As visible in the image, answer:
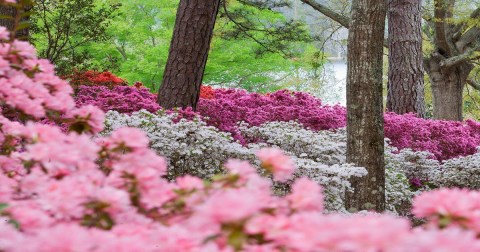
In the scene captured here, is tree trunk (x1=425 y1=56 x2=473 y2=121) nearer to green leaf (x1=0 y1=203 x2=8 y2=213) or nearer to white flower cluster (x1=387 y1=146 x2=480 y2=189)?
white flower cluster (x1=387 y1=146 x2=480 y2=189)

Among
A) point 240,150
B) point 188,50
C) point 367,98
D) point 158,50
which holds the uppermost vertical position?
point 158,50

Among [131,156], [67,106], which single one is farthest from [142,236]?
[67,106]

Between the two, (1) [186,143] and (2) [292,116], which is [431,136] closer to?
(2) [292,116]

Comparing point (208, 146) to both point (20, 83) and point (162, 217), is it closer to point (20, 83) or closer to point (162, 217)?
point (20, 83)

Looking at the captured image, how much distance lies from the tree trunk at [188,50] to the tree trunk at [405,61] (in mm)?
3890

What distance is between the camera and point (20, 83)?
1675mm

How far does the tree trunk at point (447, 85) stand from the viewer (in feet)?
39.0

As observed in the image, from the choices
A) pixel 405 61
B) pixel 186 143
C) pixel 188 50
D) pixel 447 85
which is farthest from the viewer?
pixel 447 85

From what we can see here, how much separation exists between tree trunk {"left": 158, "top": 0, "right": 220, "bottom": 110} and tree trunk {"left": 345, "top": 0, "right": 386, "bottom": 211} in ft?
6.61

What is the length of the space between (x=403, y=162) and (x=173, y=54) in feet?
8.78

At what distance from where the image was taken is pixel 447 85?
11938mm

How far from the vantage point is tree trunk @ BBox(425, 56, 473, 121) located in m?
11.9

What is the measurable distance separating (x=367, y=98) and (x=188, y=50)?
2.31 m

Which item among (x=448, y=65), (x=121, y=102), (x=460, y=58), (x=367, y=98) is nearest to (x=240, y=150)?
(x=367, y=98)
